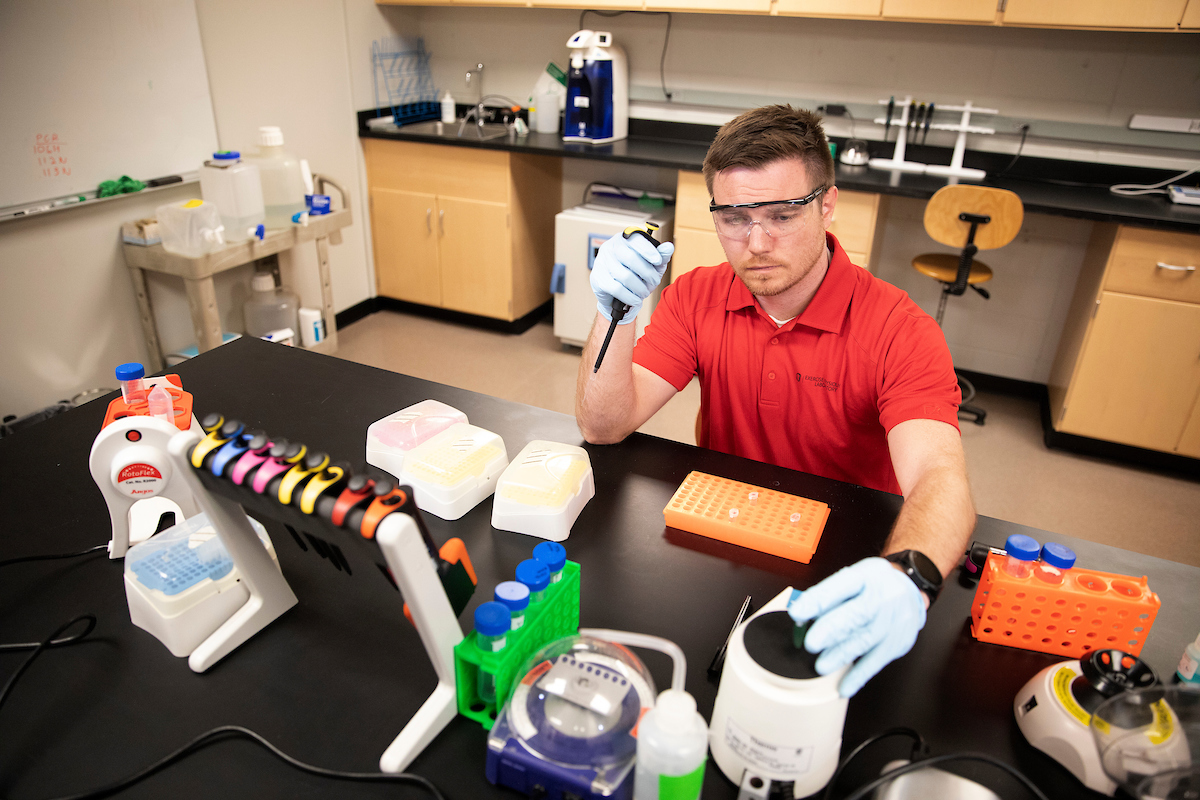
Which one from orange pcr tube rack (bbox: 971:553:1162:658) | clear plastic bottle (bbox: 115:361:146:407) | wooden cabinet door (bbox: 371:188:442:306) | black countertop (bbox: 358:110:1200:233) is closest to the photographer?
orange pcr tube rack (bbox: 971:553:1162:658)

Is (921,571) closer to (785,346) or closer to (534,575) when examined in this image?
(534,575)

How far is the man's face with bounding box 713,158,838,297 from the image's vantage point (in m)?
1.29

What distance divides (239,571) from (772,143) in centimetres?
106

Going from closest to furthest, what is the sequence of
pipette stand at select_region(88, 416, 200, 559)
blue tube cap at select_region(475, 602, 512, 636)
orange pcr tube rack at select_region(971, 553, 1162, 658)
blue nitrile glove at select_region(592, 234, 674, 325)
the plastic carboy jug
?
blue tube cap at select_region(475, 602, 512, 636) < orange pcr tube rack at select_region(971, 553, 1162, 658) < pipette stand at select_region(88, 416, 200, 559) < blue nitrile glove at select_region(592, 234, 674, 325) < the plastic carboy jug

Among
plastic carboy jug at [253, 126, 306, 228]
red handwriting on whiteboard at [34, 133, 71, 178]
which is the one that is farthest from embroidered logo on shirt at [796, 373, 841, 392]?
red handwriting on whiteboard at [34, 133, 71, 178]

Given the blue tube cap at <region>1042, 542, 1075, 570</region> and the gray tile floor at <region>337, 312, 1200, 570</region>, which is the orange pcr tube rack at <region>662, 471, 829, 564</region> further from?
the gray tile floor at <region>337, 312, 1200, 570</region>

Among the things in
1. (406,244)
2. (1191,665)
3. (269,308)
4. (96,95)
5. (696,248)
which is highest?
(96,95)

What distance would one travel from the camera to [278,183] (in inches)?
109

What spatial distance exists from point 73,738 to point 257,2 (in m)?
2.90

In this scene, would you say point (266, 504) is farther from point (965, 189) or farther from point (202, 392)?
point (965, 189)

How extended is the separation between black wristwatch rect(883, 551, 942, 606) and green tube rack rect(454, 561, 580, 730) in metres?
0.36

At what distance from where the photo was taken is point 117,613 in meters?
0.88

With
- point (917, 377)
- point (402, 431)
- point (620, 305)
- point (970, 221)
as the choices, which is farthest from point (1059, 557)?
point (970, 221)

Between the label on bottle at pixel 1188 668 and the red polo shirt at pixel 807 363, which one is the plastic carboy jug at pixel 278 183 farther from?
the label on bottle at pixel 1188 668
